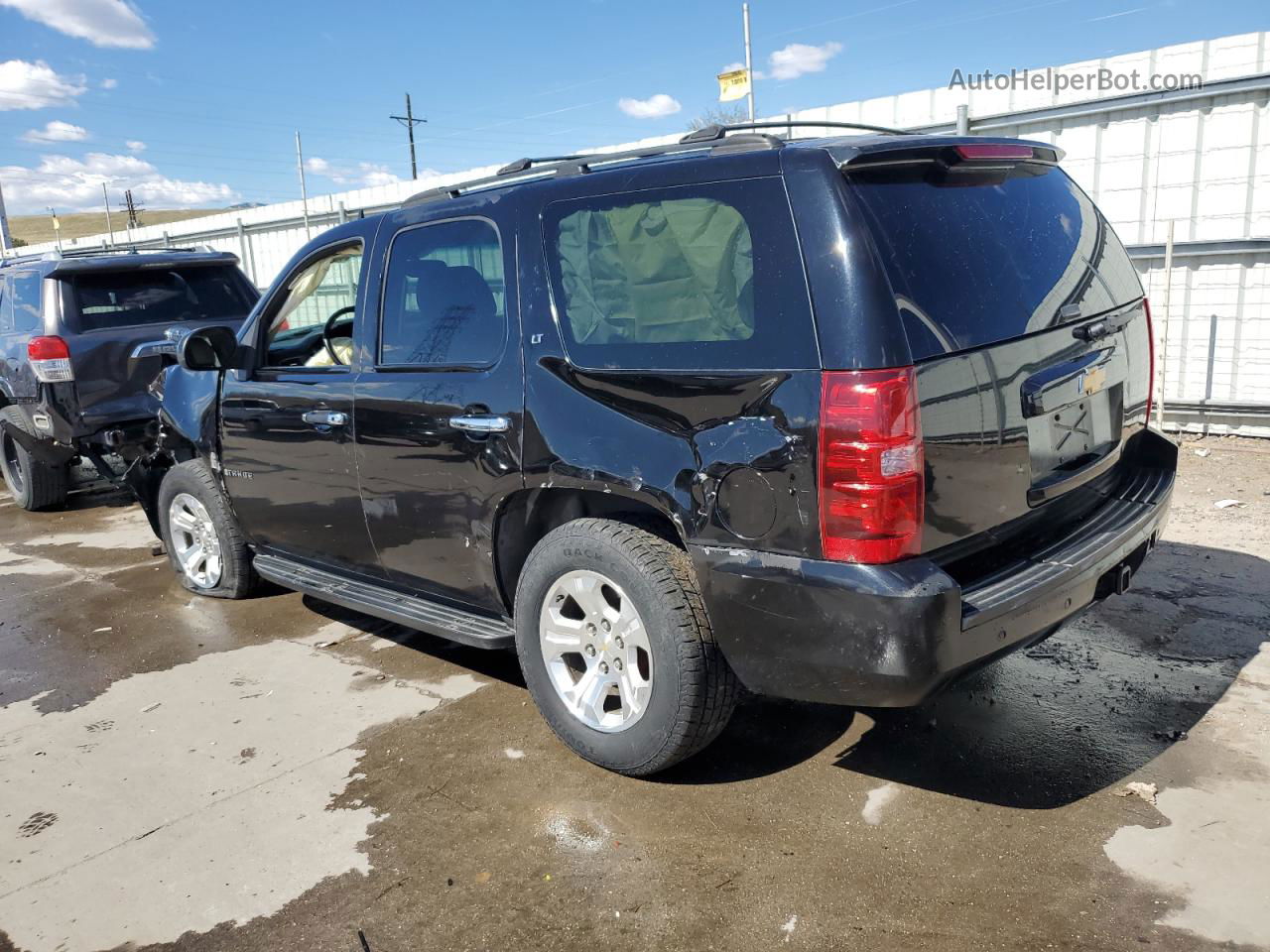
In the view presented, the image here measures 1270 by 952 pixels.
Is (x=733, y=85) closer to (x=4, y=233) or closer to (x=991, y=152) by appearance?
(x=991, y=152)

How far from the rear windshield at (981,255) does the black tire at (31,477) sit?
724 cm

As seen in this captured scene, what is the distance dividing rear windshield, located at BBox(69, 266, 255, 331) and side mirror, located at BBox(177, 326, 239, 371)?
3.01 metres

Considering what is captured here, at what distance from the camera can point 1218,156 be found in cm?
748

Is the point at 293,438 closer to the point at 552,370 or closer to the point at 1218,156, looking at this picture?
the point at 552,370

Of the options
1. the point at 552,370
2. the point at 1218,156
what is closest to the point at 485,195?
the point at 552,370

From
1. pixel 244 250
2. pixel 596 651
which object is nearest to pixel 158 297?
pixel 596 651

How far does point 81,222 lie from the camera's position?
306ft

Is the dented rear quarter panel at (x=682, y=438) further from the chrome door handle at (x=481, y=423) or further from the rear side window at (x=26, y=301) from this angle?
the rear side window at (x=26, y=301)

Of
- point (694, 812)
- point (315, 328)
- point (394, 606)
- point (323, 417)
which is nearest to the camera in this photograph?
point (694, 812)

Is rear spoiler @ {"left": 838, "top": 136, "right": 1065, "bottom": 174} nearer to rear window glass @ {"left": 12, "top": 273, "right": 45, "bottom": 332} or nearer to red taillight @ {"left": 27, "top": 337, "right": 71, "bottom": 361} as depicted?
red taillight @ {"left": 27, "top": 337, "right": 71, "bottom": 361}

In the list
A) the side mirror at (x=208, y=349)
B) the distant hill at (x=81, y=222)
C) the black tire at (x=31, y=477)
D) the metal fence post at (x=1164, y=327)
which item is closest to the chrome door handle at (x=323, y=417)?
the side mirror at (x=208, y=349)

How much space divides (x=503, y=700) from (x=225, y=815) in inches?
44.4

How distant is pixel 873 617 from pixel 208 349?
3471 millimetres

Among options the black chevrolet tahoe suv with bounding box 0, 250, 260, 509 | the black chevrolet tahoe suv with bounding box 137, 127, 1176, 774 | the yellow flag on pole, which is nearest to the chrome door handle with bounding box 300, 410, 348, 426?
the black chevrolet tahoe suv with bounding box 137, 127, 1176, 774
